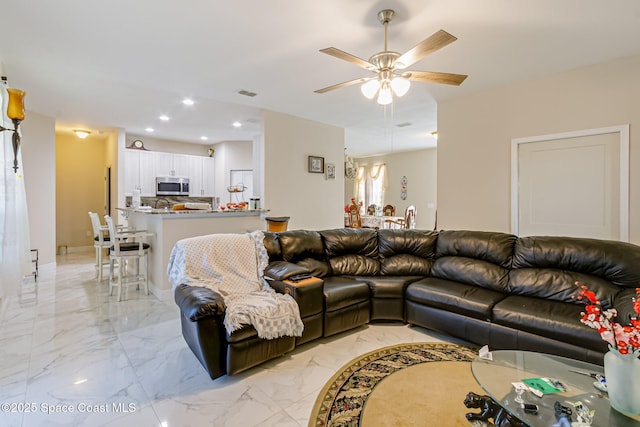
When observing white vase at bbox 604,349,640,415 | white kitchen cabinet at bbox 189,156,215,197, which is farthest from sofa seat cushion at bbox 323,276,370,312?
white kitchen cabinet at bbox 189,156,215,197

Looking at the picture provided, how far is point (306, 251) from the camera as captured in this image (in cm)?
348

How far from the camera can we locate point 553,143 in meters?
3.80

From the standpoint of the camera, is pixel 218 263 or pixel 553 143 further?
pixel 553 143

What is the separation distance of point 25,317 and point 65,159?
223 inches

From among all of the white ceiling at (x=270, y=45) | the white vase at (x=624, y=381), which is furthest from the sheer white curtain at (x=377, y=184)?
the white vase at (x=624, y=381)

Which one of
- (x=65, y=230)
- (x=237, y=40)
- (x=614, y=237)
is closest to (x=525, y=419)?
(x=614, y=237)

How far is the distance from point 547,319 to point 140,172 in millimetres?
7902

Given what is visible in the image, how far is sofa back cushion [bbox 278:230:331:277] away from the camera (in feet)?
11.0

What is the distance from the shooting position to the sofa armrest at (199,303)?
2.10 metres

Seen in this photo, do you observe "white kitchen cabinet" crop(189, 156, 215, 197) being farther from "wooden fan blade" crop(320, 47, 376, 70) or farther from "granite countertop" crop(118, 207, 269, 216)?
"wooden fan blade" crop(320, 47, 376, 70)

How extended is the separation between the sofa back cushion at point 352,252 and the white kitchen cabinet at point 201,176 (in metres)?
5.72

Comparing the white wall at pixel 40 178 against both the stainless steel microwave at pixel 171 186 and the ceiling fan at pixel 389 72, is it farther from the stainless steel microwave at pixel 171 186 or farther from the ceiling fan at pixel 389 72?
the ceiling fan at pixel 389 72

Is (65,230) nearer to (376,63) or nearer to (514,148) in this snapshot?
(376,63)

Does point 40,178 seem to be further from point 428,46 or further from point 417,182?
point 417,182
